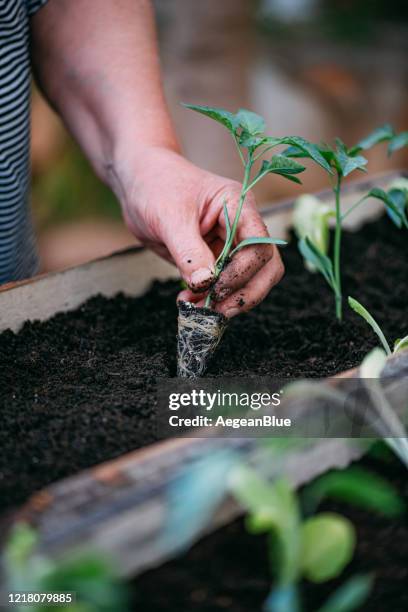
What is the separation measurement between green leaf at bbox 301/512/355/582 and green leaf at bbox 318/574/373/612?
2 cm

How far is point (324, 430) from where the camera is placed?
515 mm

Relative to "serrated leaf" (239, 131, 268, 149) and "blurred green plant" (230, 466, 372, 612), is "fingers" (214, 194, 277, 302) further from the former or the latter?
"blurred green plant" (230, 466, 372, 612)

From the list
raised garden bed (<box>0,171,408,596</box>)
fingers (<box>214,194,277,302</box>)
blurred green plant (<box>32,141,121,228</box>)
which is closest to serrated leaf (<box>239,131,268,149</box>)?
fingers (<box>214,194,277,302</box>)

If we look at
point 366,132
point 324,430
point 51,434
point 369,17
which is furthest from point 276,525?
point 369,17

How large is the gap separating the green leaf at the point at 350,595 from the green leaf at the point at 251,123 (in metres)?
0.42

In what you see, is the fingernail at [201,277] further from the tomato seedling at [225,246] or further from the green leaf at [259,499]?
the green leaf at [259,499]

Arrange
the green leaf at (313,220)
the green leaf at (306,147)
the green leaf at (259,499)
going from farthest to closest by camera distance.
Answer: the green leaf at (313,220) < the green leaf at (306,147) < the green leaf at (259,499)

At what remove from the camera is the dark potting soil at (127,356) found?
56 centimetres

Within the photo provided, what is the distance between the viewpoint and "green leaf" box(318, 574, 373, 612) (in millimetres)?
421

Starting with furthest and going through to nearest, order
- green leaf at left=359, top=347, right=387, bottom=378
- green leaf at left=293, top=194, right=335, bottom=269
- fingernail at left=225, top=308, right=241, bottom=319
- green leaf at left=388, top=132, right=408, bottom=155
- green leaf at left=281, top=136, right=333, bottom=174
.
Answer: green leaf at left=293, top=194, right=335, bottom=269 → green leaf at left=388, top=132, right=408, bottom=155 → fingernail at left=225, top=308, right=241, bottom=319 → green leaf at left=281, top=136, right=333, bottom=174 → green leaf at left=359, top=347, right=387, bottom=378

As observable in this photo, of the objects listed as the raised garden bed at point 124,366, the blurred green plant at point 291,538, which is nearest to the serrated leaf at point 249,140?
the raised garden bed at point 124,366

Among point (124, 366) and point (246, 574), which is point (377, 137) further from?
point (246, 574)

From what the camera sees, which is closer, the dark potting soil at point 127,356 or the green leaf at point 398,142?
the dark potting soil at point 127,356

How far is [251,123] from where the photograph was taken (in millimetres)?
661
